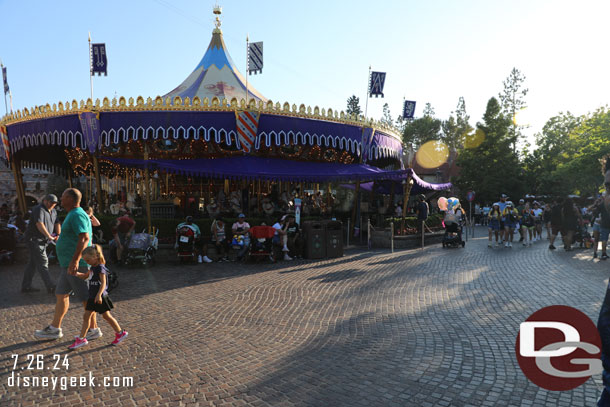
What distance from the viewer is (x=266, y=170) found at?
1523 centimetres

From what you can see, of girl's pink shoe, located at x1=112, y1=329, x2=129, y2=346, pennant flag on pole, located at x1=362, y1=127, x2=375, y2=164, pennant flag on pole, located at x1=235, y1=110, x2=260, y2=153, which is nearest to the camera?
girl's pink shoe, located at x1=112, y1=329, x2=129, y2=346

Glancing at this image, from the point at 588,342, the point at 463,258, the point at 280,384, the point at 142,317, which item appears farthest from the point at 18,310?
the point at 463,258

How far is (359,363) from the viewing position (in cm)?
423

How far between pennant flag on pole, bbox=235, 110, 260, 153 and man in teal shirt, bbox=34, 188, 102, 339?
10993mm

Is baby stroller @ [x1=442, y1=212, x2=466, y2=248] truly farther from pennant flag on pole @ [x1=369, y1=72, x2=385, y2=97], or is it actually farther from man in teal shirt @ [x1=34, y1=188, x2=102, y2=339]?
man in teal shirt @ [x1=34, y1=188, x2=102, y2=339]

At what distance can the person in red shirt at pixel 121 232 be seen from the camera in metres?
10.5

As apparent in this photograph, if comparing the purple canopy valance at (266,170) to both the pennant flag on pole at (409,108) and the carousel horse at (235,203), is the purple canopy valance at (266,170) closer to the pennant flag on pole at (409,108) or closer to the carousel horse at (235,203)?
the carousel horse at (235,203)

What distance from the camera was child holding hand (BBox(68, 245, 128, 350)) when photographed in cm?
464

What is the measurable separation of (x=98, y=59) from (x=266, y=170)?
8711 millimetres

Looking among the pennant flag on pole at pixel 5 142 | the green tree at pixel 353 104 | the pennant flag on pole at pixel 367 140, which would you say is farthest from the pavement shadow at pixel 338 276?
the green tree at pixel 353 104

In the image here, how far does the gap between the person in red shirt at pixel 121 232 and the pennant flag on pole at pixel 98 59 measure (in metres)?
8.99

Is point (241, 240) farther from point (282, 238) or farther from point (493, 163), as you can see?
point (493, 163)

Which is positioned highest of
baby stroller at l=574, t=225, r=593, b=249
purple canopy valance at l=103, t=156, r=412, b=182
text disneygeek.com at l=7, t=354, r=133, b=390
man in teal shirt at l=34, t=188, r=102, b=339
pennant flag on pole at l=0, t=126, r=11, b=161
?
pennant flag on pole at l=0, t=126, r=11, b=161

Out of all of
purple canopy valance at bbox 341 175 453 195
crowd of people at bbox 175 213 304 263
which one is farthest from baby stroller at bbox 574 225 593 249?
crowd of people at bbox 175 213 304 263
